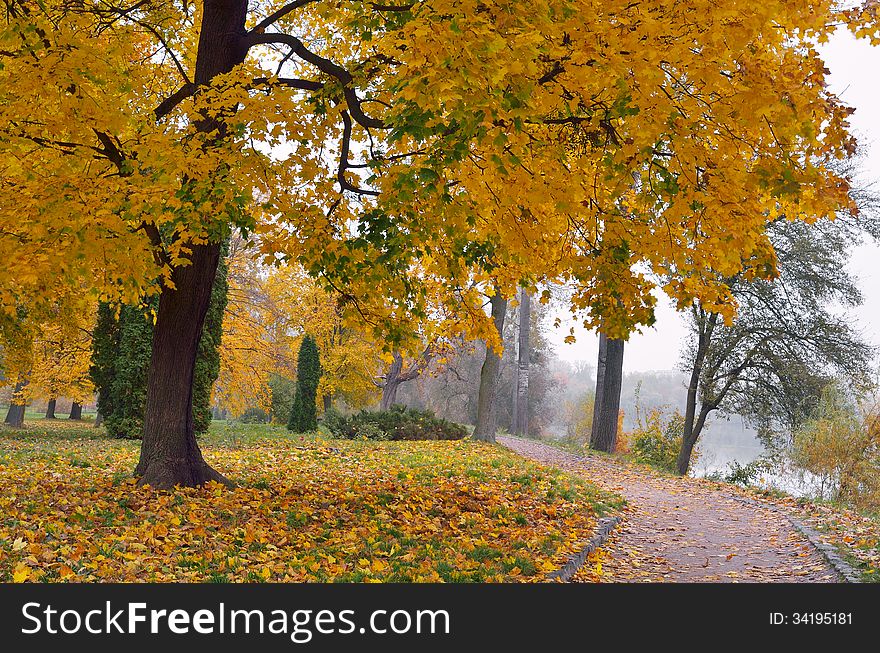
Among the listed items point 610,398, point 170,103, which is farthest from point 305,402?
point 170,103

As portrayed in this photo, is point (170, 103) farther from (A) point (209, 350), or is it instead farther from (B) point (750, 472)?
(B) point (750, 472)

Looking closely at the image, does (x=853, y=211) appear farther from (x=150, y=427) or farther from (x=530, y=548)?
(x=150, y=427)

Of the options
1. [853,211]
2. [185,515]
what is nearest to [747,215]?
[853,211]

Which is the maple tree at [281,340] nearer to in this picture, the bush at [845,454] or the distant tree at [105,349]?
the distant tree at [105,349]

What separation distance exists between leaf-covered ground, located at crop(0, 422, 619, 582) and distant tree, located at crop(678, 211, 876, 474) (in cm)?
813

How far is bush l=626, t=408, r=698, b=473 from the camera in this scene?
19891 mm

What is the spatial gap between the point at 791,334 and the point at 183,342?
14.2 m

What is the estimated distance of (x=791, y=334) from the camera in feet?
54.3

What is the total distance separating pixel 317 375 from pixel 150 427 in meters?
12.8

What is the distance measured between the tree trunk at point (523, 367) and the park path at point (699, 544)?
610 inches

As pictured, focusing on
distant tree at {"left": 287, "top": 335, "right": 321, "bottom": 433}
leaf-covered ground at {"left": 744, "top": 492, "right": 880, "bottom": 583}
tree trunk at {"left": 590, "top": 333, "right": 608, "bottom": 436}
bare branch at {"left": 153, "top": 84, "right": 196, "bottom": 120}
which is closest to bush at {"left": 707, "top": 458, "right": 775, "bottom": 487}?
tree trunk at {"left": 590, "top": 333, "right": 608, "bottom": 436}

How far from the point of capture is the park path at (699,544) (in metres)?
6.14

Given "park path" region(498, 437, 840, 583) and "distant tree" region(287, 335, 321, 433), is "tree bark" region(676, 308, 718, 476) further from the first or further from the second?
"distant tree" region(287, 335, 321, 433)

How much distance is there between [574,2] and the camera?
4574 millimetres
